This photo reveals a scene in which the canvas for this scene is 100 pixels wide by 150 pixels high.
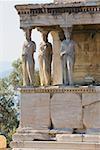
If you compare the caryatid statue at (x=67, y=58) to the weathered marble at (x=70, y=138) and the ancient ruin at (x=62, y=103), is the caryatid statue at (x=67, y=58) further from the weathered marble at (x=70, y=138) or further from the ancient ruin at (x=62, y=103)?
the weathered marble at (x=70, y=138)

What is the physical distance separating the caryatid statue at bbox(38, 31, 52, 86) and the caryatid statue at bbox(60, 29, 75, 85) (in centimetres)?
78

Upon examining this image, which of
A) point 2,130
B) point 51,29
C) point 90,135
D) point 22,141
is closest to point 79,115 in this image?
point 90,135

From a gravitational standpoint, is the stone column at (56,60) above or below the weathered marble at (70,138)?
above

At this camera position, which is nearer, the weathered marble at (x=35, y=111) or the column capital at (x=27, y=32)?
the weathered marble at (x=35, y=111)

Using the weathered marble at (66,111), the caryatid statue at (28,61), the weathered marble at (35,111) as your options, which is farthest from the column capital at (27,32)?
the weathered marble at (66,111)

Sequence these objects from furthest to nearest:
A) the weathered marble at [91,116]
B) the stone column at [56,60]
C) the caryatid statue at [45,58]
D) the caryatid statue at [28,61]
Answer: the stone column at [56,60], the caryatid statue at [45,58], the caryatid statue at [28,61], the weathered marble at [91,116]

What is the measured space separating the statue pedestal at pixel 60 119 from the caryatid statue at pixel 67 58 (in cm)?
30

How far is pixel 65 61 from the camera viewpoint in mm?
15289

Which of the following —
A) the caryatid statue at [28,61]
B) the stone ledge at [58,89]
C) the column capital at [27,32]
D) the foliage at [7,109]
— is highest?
the column capital at [27,32]

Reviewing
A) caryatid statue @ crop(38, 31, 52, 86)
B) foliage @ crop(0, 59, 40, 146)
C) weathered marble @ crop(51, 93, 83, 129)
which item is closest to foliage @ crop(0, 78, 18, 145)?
foliage @ crop(0, 59, 40, 146)

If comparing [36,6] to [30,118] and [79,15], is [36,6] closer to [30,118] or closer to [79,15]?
[79,15]

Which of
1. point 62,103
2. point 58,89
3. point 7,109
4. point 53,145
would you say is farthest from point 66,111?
point 7,109

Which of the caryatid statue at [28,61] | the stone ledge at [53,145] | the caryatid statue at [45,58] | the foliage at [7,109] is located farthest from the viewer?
the foliage at [7,109]

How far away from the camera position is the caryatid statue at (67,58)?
15242 millimetres
